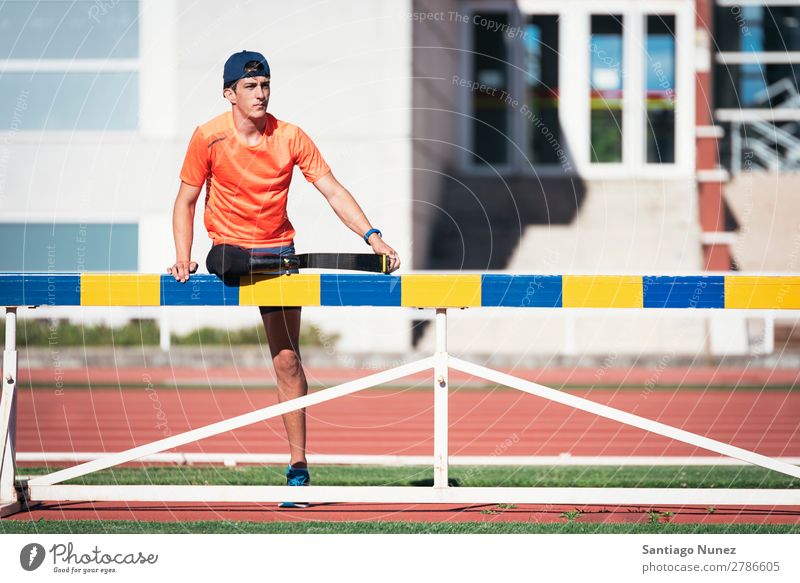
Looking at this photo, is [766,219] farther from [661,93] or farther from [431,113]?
[431,113]

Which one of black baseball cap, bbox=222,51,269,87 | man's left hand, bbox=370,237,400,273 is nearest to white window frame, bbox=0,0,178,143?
black baseball cap, bbox=222,51,269,87

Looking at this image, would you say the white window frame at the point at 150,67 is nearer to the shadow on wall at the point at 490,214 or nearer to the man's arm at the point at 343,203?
the shadow on wall at the point at 490,214

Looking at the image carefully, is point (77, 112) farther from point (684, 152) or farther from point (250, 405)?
point (684, 152)

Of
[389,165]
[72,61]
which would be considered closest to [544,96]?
[389,165]

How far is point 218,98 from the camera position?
15633 mm

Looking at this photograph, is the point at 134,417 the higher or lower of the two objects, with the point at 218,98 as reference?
lower

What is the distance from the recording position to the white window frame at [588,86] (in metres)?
20.9

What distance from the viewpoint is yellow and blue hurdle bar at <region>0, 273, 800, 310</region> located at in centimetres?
485

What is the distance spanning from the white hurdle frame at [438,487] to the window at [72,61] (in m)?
10.9

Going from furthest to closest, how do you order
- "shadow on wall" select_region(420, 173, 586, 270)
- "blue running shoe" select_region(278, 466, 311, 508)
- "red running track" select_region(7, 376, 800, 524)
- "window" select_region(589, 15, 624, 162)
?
"window" select_region(589, 15, 624, 162), "shadow on wall" select_region(420, 173, 586, 270), "blue running shoe" select_region(278, 466, 311, 508), "red running track" select_region(7, 376, 800, 524)

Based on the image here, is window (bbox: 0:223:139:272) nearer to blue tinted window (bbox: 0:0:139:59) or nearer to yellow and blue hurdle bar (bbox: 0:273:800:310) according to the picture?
blue tinted window (bbox: 0:0:139:59)

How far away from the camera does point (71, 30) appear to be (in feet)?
52.1

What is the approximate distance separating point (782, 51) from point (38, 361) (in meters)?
17.7
